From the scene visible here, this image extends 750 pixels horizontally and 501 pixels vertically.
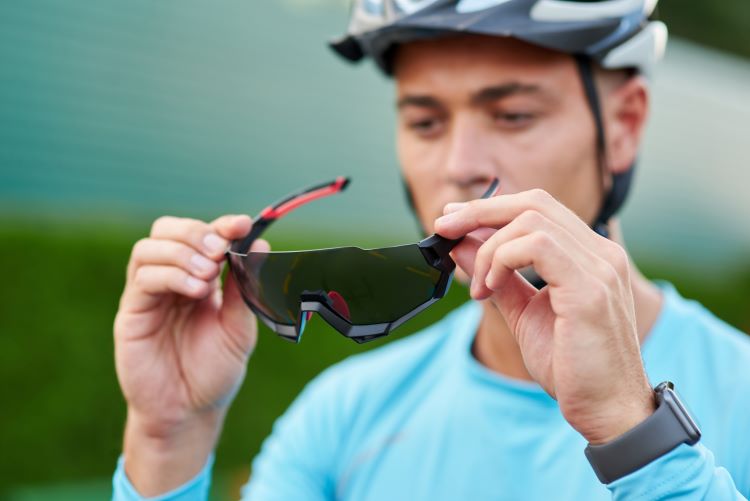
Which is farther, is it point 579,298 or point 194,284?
point 194,284

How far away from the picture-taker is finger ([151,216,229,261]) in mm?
2209

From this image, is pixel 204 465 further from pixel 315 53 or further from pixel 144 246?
pixel 315 53

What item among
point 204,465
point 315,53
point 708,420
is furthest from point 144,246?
point 315,53

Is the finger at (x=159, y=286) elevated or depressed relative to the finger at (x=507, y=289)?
depressed

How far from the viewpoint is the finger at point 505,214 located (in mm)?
1667

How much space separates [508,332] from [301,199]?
797 mm

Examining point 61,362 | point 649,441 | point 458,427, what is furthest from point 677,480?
point 61,362

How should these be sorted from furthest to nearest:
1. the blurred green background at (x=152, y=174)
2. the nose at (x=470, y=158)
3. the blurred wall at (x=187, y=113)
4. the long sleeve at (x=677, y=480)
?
the blurred wall at (x=187, y=113) → the blurred green background at (x=152, y=174) → the nose at (x=470, y=158) → the long sleeve at (x=677, y=480)

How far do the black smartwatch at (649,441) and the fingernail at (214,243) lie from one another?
1.06m

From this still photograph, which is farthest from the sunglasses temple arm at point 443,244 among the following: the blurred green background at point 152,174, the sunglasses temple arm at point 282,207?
the blurred green background at point 152,174

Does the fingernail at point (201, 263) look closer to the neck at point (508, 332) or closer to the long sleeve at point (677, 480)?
the neck at point (508, 332)

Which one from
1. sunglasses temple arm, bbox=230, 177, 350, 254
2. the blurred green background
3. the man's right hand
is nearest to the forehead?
sunglasses temple arm, bbox=230, 177, 350, 254

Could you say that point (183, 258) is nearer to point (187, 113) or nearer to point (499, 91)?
point (499, 91)

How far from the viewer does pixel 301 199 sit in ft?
7.70
